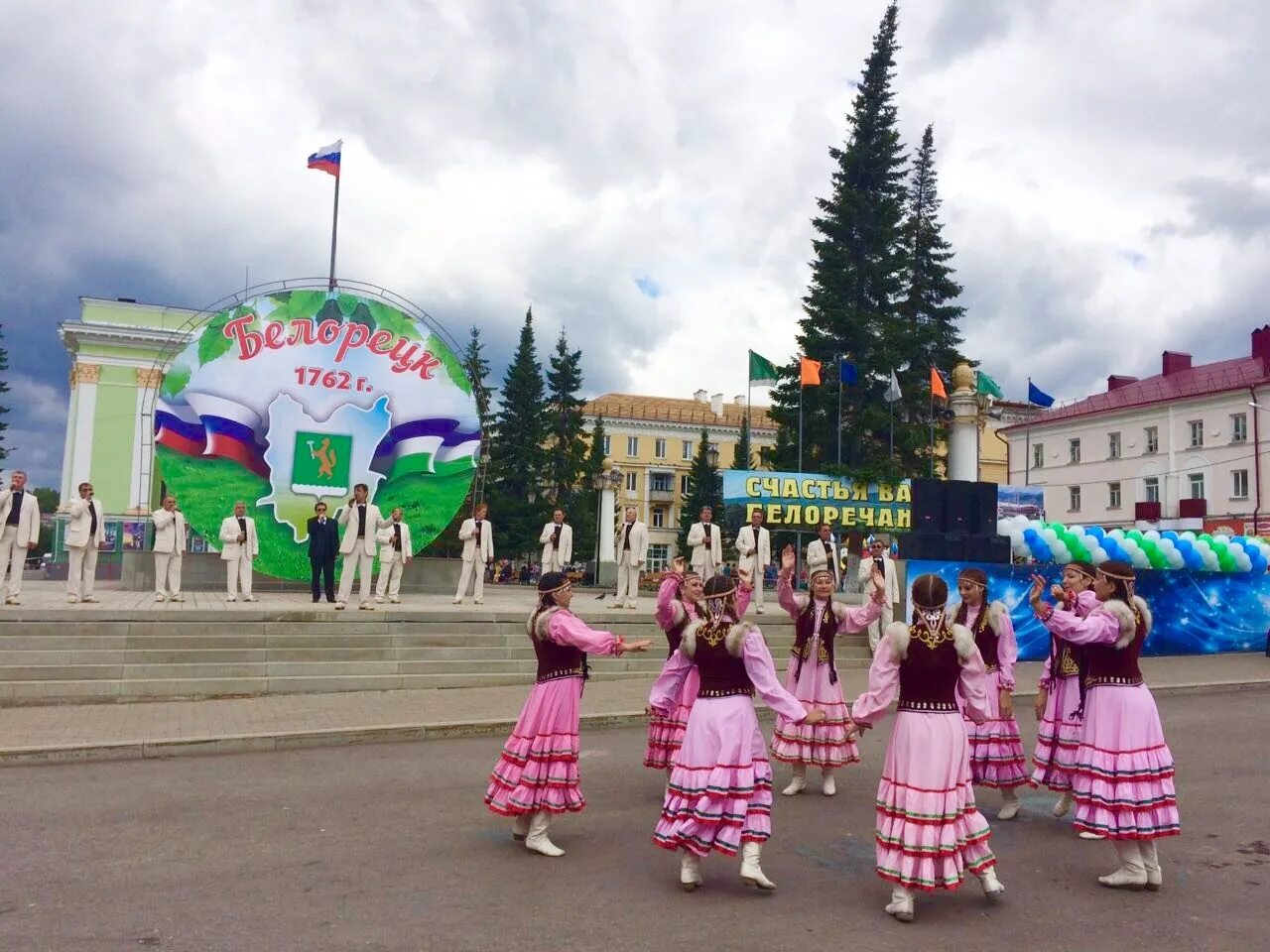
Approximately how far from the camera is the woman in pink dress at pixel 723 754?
570cm

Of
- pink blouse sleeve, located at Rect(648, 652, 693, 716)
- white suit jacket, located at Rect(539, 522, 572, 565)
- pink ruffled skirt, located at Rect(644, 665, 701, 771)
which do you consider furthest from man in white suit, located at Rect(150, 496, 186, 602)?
pink blouse sleeve, located at Rect(648, 652, 693, 716)

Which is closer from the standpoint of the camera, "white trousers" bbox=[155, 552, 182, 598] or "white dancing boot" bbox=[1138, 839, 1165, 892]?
"white dancing boot" bbox=[1138, 839, 1165, 892]

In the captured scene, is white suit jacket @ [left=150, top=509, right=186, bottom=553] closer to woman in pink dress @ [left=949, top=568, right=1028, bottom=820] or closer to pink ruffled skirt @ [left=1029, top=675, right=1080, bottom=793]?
woman in pink dress @ [left=949, top=568, right=1028, bottom=820]

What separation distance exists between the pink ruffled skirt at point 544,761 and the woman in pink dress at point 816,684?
2209 millimetres

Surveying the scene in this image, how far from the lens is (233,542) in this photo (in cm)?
1817

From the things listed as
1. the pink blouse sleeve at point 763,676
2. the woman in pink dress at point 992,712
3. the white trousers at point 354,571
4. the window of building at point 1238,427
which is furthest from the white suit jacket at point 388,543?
the window of building at point 1238,427

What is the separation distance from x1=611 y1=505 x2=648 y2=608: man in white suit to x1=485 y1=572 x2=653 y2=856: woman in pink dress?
11.4 meters

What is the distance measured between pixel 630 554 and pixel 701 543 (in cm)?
146

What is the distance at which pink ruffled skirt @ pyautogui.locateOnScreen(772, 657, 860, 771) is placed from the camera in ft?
27.4

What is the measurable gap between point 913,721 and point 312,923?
11.0 ft

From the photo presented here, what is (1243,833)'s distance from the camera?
7141 millimetres

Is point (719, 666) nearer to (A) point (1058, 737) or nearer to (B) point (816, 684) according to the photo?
(B) point (816, 684)

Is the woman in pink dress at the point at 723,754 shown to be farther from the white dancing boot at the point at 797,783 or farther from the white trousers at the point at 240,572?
the white trousers at the point at 240,572

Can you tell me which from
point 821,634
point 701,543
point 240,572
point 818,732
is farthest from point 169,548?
point 818,732
